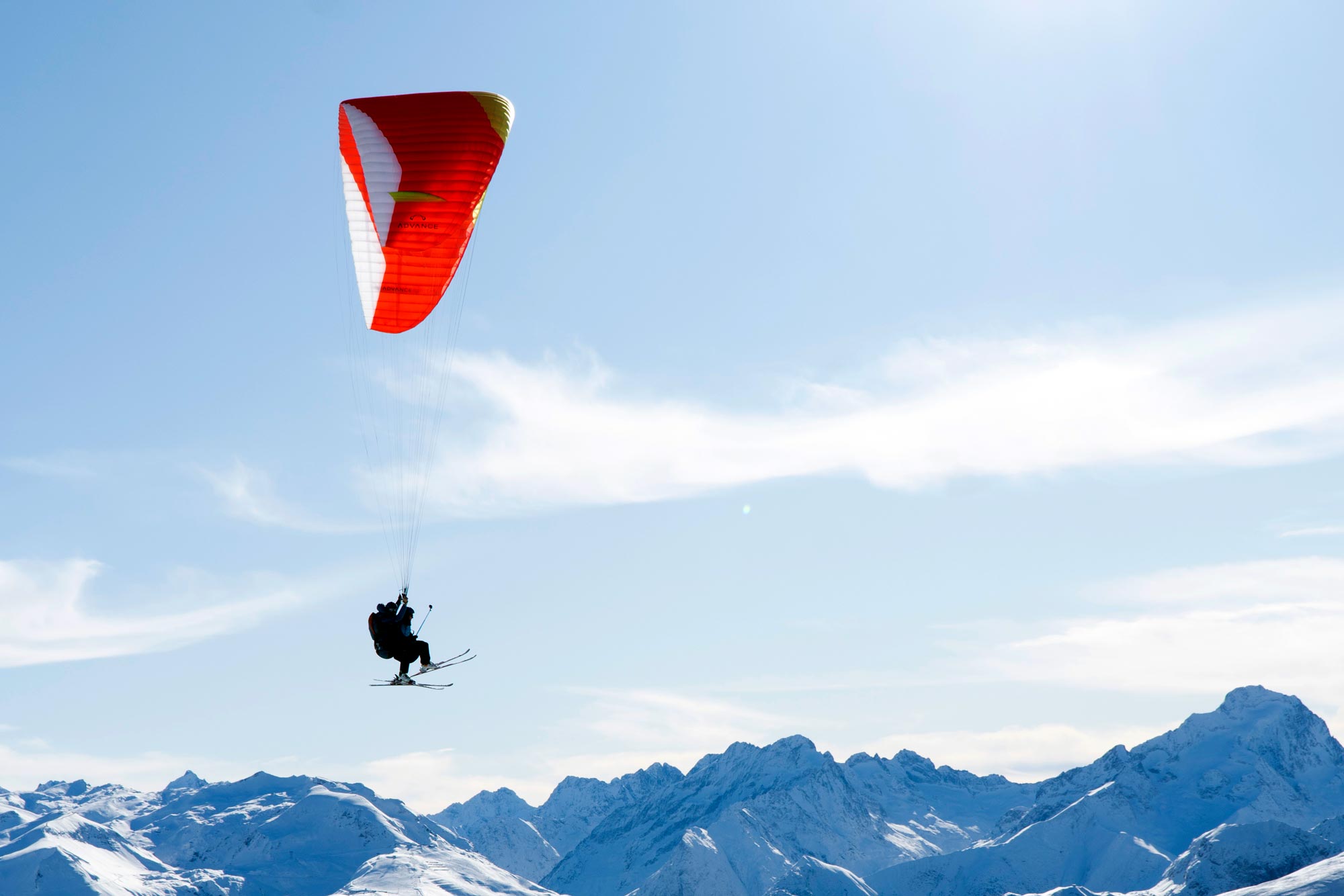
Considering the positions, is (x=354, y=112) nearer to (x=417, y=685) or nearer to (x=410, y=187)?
(x=410, y=187)

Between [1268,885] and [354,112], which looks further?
[1268,885]

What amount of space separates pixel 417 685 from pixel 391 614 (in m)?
1.72

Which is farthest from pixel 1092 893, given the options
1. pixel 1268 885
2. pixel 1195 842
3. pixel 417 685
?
pixel 417 685

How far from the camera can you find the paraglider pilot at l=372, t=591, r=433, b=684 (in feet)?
92.5

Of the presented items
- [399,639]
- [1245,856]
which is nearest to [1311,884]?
[1245,856]

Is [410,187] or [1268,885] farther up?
[410,187]

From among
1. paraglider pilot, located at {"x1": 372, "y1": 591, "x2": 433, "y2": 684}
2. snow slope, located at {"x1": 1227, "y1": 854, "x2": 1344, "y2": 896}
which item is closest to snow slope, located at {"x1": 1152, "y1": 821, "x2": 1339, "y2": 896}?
snow slope, located at {"x1": 1227, "y1": 854, "x2": 1344, "y2": 896}

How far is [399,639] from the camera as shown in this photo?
92.6 feet

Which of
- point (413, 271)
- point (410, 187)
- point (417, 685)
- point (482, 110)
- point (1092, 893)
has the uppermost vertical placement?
point (482, 110)

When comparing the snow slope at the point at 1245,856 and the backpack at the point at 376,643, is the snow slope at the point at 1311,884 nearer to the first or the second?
the snow slope at the point at 1245,856

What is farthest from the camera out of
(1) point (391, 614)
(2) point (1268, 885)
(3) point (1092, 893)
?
(3) point (1092, 893)

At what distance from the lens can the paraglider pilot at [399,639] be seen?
2820 cm

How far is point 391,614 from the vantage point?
2841cm

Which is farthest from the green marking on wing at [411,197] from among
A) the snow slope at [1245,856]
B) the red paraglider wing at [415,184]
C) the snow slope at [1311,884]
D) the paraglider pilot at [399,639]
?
the snow slope at [1245,856]
